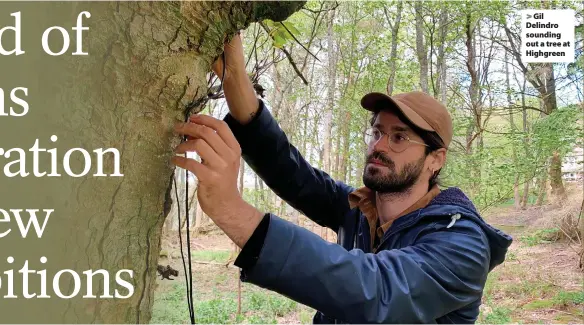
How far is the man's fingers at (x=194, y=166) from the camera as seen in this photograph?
110 cm

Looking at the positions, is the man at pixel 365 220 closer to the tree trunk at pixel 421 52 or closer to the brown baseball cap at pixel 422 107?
the brown baseball cap at pixel 422 107

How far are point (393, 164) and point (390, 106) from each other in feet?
0.87

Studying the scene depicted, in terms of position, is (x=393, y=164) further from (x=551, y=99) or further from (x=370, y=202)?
(x=551, y=99)

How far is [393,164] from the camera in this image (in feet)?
6.60

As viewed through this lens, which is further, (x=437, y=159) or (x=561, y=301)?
(x=561, y=301)

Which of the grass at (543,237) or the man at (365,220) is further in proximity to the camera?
the grass at (543,237)

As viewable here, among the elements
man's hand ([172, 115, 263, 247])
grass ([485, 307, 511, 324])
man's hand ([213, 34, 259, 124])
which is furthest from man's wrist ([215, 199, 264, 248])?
grass ([485, 307, 511, 324])

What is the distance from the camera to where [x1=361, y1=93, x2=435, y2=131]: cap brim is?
191 centimetres

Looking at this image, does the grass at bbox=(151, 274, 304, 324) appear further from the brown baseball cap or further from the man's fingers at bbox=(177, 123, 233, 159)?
the man's fingers at bbox=(177, 123, 233, 159)

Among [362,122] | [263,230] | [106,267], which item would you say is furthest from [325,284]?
[362,122]

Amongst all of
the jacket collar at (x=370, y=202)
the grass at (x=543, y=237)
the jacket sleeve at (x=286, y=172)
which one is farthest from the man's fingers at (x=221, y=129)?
the grass at (x=543, y=237)

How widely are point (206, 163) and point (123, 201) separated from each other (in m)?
0.22

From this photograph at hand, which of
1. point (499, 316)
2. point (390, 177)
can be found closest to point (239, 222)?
Answer: point (390, 177)

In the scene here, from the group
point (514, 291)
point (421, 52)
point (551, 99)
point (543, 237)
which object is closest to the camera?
point (514, 291)
